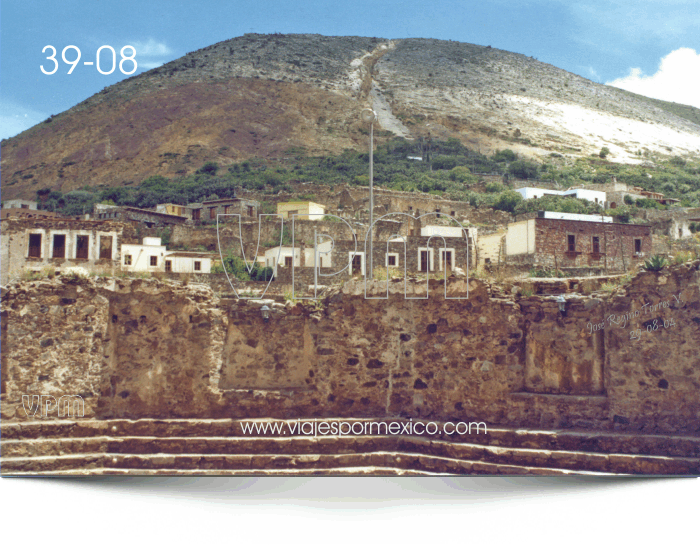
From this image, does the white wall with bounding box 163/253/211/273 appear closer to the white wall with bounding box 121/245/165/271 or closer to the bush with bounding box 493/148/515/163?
the white wall with bounding box 121/245/165/271

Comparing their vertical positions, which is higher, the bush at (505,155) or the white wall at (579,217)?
the bush at (505,155)

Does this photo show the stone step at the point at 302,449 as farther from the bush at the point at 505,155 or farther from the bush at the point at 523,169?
the bush at the point at 505,155

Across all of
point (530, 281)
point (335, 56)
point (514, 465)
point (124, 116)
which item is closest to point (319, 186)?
point (335, 56)

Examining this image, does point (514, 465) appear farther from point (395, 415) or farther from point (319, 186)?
point (319, 186)

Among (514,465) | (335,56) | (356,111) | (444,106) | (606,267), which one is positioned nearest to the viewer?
(514,465)

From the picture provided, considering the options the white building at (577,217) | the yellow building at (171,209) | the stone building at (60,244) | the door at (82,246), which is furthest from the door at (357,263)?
the yellow building at (171,209)

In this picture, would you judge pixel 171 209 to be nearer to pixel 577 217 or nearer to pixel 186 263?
pixel 186 263

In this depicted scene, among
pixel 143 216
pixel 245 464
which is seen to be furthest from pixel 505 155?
pixel 143 216
